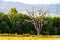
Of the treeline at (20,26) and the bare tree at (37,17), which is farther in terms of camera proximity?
the bare tree at (37,17)

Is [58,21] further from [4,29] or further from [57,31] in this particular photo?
[4,29]

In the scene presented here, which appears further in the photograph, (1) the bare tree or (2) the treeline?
(1) the bare tree

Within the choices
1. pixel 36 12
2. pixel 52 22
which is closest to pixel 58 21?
pixel 52 22

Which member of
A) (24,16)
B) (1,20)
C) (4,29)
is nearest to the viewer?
(4,29)

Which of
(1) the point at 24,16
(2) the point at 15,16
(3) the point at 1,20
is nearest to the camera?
(3) the point at 1,20

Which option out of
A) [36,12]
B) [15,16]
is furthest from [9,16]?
[36,12]

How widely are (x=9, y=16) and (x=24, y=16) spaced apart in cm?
260

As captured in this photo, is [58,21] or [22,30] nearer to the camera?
[22,30]

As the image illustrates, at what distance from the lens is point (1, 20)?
33875mm

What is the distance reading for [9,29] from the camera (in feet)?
104

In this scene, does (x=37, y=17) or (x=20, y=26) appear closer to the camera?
(x=20, y=26)

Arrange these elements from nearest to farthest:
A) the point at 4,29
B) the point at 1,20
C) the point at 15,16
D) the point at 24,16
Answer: the point at 4,29 → the point at 1,20 → the point at 15,16 → the point at 24,16

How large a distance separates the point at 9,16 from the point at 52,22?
642cm

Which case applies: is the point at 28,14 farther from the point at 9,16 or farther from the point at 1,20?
the point at 1,20
